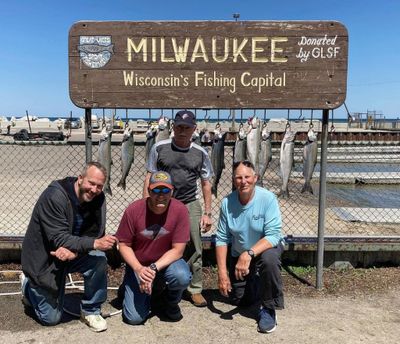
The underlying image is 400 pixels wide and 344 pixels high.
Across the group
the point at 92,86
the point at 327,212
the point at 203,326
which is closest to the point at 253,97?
the point at 92,86

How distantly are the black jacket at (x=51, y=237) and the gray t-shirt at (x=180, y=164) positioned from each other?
2.58 feet

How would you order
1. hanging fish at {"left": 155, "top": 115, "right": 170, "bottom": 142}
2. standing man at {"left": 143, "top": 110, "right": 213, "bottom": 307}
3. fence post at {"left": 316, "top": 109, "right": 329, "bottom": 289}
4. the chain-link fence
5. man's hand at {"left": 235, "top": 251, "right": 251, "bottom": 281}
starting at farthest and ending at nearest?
the chain-link fence, hanging fish at {"left": 155, "top": 115, "right": 170, "bottom": 142}, fence post at {"left": 316, "top": 109, "right": 329, "bottom": 289}, standing man at {"left": 143, "top": 110, "right": 213, "bottom": 307}, man's hand at {"left": 235, "top": 251, "right": 251, "bottom": 281}

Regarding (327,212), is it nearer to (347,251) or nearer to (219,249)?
(347,251)

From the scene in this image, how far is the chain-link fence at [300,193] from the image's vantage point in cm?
767

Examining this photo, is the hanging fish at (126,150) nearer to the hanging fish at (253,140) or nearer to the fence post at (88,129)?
the fence post at (88,129)

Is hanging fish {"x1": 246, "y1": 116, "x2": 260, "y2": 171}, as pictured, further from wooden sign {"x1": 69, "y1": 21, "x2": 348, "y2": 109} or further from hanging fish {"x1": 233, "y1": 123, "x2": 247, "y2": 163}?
wooden sign {"x1": 69, "y1": 21, "x2": 348, "y2": 109}

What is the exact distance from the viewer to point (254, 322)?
3.86m

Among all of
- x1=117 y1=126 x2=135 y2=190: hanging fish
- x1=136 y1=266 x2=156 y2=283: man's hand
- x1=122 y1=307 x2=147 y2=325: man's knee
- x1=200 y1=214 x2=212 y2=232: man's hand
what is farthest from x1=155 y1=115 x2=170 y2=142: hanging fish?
x1=122 y1=307 x2=147 y2=325: man's knee

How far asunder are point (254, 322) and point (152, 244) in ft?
3.82

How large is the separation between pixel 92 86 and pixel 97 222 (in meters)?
1.50

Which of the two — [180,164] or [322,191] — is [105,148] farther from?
→ [322,191]

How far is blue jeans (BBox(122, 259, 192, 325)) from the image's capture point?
147 inches

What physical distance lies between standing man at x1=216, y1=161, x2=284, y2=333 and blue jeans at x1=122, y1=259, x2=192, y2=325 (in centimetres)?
36

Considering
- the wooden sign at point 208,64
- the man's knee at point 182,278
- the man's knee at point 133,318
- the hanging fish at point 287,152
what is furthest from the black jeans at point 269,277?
the wooden sign at point 208,64
